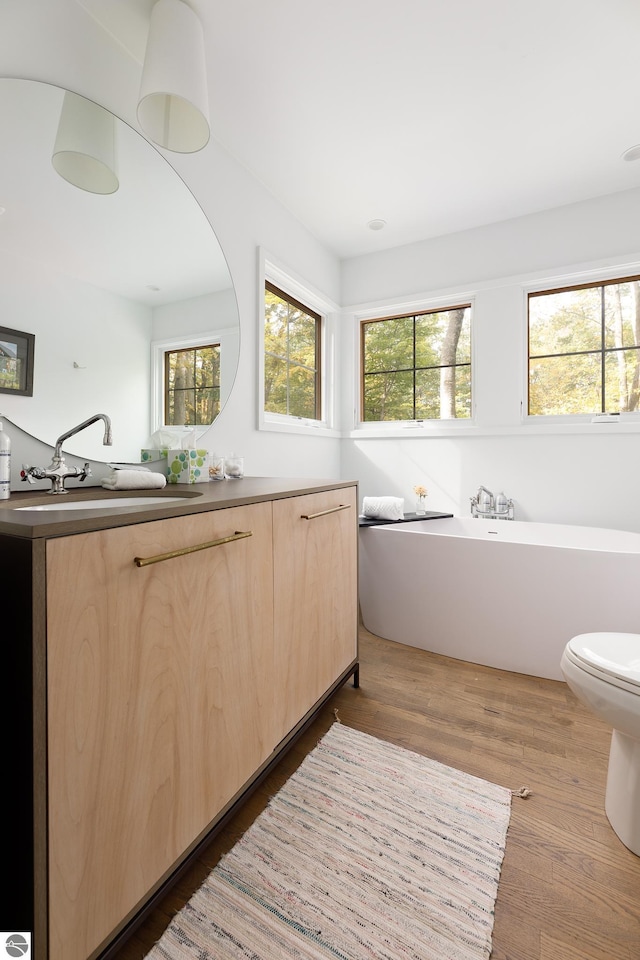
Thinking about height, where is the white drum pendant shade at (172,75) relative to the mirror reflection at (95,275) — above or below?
above

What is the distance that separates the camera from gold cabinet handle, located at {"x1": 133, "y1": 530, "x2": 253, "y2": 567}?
771mm

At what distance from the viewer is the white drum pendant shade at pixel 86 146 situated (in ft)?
4.17

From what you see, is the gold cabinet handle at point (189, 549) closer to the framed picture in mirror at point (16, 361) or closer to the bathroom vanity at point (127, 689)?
the bathroom vanity at point (127, 689)

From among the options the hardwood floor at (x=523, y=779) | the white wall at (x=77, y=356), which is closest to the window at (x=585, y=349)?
the hardwood floor at (x=523, y=779)

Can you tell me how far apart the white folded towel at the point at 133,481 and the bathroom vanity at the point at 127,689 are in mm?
63

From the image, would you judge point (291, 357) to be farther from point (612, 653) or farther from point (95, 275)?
point (612, 653)

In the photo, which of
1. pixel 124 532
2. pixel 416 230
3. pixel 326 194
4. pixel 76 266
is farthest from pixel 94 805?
pixel 416 230

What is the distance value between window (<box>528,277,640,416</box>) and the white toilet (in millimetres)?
1855

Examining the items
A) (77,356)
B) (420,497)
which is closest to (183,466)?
(77,356)

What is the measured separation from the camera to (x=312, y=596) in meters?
1.41

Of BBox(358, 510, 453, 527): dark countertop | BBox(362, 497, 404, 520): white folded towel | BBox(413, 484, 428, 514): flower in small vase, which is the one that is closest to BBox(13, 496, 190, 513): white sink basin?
BBox(358, 510, 453, 527): dark countertop

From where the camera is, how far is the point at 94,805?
2.32 ft

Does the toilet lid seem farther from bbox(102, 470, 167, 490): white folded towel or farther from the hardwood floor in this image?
bbox(102, 470, 167, 490): white folded towel

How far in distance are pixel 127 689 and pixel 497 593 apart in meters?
1.71
